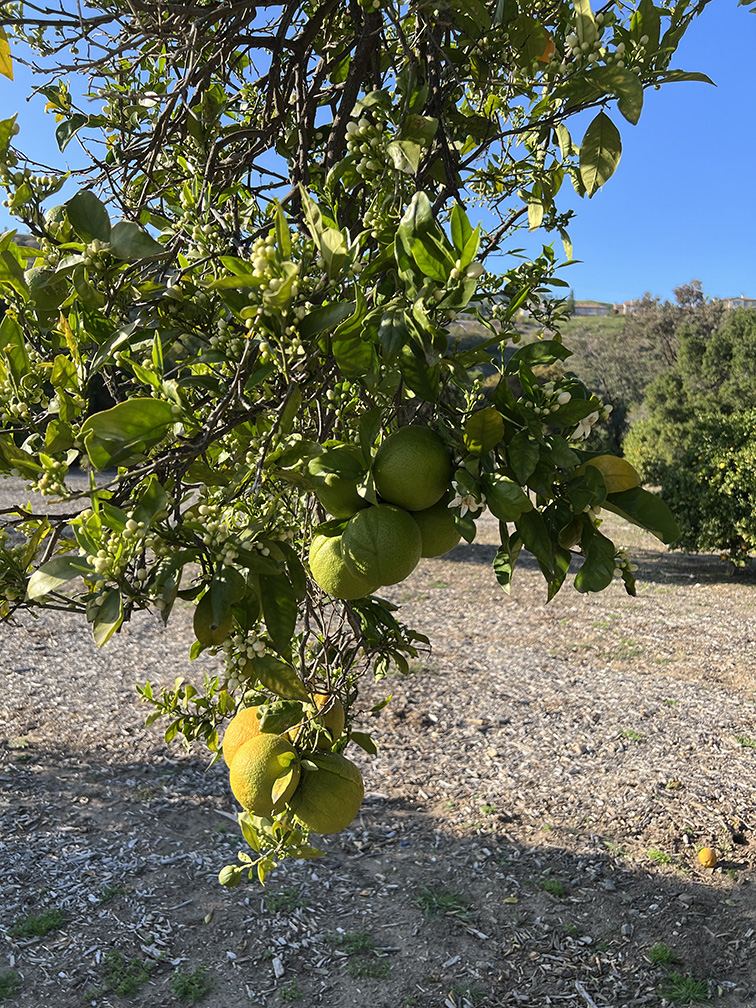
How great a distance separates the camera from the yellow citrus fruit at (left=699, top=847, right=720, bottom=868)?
383 centimetres

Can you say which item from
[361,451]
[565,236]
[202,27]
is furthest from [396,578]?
[565,236]

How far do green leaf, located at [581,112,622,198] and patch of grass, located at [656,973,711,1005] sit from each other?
3288 millimetres

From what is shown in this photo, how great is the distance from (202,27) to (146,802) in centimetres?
405

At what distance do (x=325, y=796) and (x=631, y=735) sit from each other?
177 inches

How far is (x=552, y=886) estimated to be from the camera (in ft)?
12.0

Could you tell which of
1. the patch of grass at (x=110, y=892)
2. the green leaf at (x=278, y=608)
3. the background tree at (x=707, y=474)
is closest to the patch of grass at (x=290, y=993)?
the patch of grass at (x=110, y=892)

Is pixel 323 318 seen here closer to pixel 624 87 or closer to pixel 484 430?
pixel 484 430

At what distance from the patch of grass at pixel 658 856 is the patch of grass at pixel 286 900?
1.83 m

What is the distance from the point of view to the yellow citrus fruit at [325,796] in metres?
1.22

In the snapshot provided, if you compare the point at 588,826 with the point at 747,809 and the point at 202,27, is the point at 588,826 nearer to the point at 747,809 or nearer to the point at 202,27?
the point at 747,809

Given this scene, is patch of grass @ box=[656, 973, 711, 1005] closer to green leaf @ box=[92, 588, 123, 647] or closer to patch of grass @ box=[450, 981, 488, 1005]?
patch of grass @ box=[450, 981, 488, 1005]

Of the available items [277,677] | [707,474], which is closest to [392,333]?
[277,677]

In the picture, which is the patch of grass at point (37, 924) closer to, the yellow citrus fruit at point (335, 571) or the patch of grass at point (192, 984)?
the patch of grass at point (192, 984)

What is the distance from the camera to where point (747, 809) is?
4332 mm
